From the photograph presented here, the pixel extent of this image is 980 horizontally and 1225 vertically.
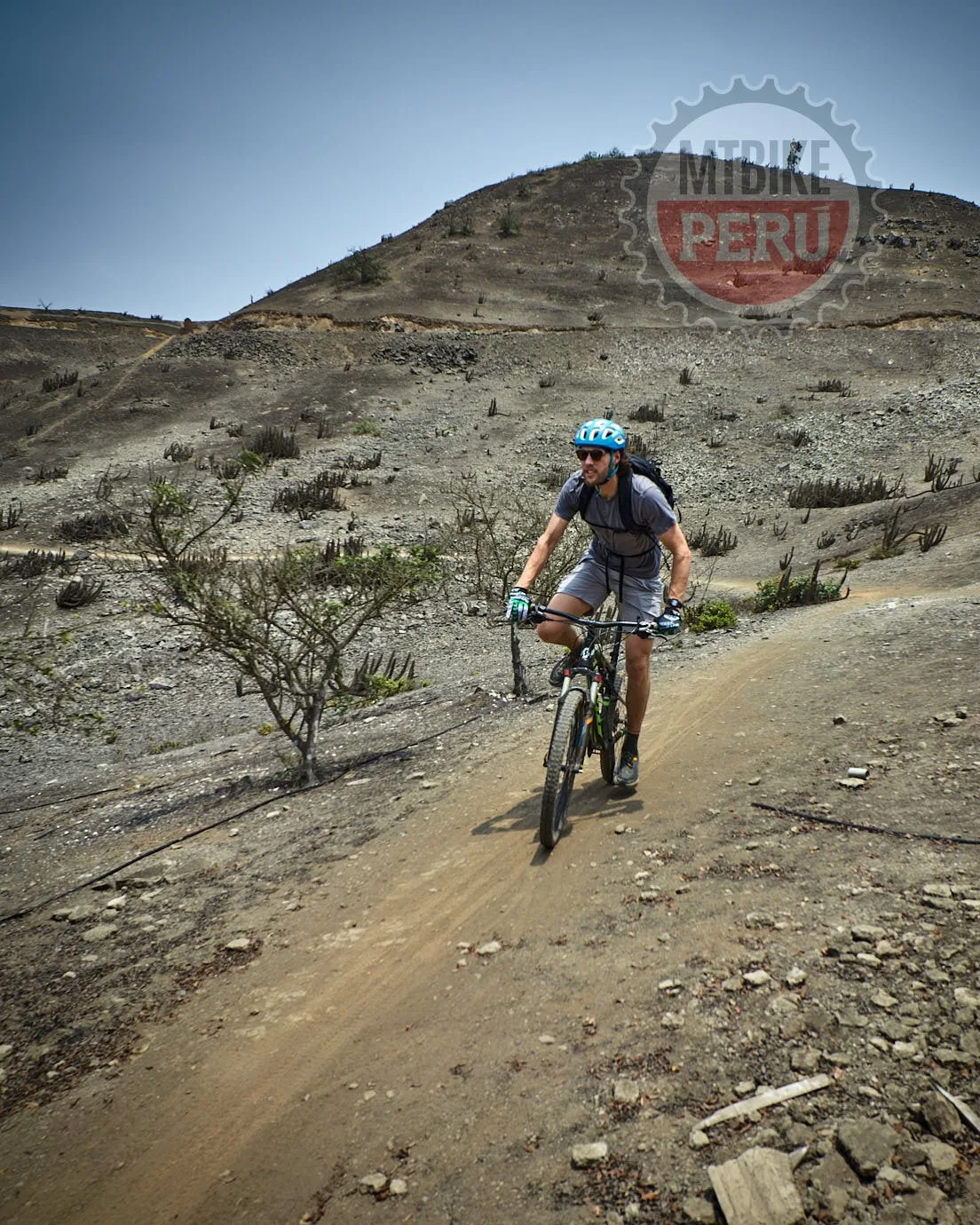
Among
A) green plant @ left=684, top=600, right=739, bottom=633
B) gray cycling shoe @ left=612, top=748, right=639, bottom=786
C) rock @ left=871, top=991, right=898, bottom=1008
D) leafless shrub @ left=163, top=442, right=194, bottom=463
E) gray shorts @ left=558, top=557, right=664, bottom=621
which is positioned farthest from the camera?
leafless shrub @ left=163, top=442, right=194, bottom=463

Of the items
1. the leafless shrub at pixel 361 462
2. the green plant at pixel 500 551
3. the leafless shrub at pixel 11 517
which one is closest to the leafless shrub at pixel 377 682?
the green plant at pixel 500 551

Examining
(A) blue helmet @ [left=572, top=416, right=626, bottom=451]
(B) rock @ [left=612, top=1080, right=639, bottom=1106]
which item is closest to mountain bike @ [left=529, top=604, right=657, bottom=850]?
(A) blue helmet @ [left=572, top=416, right=626, bottom=451]

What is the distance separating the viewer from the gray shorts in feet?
15.7

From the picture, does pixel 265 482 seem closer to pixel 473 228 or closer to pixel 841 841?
pixel 841 841

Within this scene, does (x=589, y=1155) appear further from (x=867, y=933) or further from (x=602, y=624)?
(x=602, y=624)

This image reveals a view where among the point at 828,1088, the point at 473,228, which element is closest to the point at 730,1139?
the point at 828,1088

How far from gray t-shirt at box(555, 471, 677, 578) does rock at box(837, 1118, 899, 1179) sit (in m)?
2.99

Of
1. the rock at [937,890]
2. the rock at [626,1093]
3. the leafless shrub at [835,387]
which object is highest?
the leafless shrub at [835,387]

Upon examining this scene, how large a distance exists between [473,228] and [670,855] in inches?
2092

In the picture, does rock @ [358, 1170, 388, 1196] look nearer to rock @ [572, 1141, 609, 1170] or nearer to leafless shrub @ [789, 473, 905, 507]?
rock @ [572, 1141, 609, 1170]

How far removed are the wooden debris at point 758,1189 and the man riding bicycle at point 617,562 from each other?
2.51 m

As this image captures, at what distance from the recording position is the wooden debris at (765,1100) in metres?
2.34

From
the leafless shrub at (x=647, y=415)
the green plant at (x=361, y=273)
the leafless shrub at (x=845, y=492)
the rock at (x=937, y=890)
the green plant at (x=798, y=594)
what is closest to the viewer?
the rock at (x=937, y=890)

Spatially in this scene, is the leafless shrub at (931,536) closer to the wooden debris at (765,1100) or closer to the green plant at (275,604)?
the green plant at (275,604)
